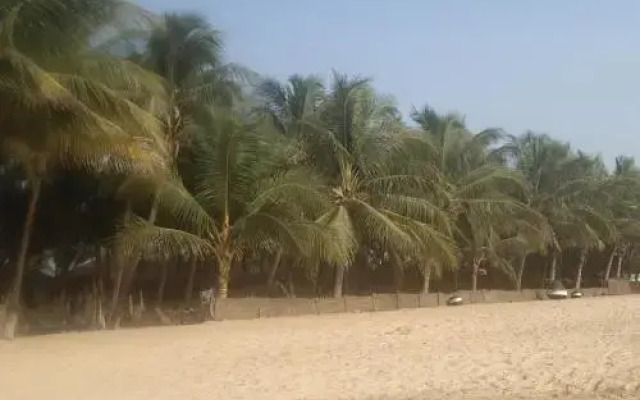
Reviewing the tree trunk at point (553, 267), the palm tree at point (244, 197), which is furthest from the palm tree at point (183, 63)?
the tree trunk at point (553, 267)

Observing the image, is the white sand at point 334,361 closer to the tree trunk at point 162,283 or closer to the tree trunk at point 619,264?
the tree trunk at point 162,283

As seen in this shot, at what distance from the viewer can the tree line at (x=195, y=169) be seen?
1444 cm

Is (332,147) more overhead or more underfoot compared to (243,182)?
more overhead

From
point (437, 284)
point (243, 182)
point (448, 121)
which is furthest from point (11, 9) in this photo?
point (437, 284)

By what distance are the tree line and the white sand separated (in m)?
2.91

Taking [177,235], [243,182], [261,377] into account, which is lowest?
[261,377]

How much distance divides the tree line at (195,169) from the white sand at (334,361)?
2.91 m

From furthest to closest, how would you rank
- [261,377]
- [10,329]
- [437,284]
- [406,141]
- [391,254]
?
[437,284], [391,254], [406,141], [10,329], [261,377]

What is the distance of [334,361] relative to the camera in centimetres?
1238

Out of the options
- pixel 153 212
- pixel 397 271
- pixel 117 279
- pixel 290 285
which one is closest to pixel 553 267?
pixel 397 271

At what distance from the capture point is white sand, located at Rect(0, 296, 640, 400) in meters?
9.90

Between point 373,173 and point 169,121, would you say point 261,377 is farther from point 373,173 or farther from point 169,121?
point 373,173

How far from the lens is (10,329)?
51.8 feet

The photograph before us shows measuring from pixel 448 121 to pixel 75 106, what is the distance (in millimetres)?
17714
